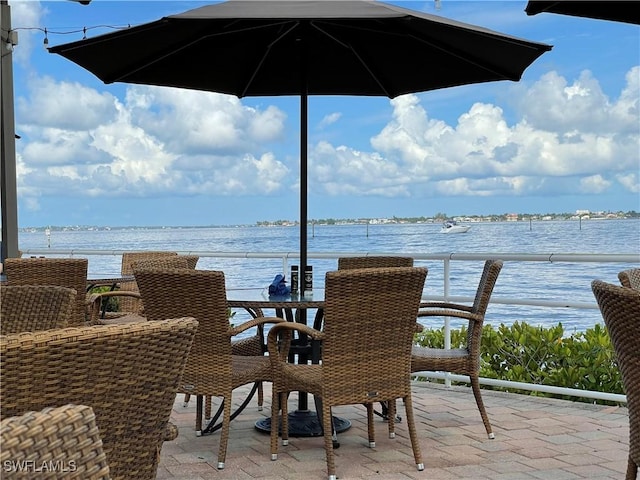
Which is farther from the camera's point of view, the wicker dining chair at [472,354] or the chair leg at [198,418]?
the chair leg at [198,418]

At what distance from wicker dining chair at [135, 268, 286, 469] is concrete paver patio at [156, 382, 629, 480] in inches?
12.4

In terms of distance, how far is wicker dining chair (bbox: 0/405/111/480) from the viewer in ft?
2.92

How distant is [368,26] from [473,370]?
1969mm

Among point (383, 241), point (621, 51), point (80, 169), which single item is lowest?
point (383, 241)

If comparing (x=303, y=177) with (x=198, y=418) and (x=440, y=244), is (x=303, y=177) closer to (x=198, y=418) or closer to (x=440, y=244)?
(x=198, y=418)

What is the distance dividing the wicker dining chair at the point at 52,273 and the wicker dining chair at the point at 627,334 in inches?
114

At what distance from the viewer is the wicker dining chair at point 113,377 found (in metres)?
1.45

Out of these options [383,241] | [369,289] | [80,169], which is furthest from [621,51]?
[369,289]

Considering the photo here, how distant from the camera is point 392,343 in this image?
336 cm

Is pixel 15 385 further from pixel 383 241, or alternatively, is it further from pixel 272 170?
pixel 383 241

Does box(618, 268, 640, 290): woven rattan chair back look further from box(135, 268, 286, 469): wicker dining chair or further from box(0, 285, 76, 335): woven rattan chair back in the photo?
box(0, 285, 76, 335): woven rattan chair back

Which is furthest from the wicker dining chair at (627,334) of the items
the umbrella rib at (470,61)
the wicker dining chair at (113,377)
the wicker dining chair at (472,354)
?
the umbrella rib at (470,61)

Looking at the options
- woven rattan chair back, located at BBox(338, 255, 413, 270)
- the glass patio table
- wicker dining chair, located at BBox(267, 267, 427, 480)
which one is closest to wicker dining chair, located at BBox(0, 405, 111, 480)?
wicker dining chair, located at BBox(267, 267, 427, 480)

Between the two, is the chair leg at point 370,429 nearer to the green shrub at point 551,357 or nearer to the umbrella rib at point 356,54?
the green shrub at point 551,357
